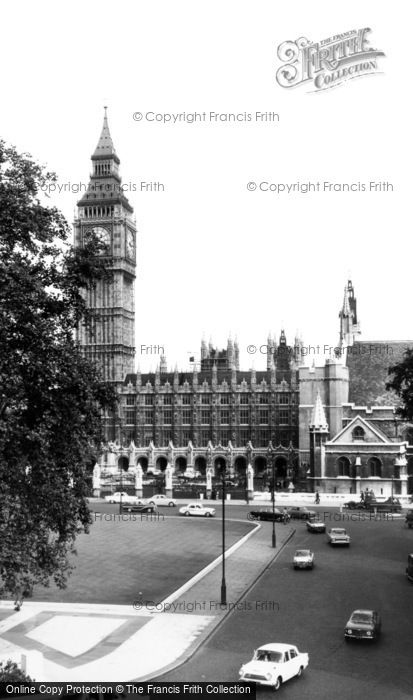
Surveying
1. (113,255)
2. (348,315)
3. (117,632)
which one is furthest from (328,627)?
(113,255)

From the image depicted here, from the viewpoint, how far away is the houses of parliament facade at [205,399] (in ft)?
307

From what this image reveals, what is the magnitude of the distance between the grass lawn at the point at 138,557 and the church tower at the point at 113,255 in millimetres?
63619

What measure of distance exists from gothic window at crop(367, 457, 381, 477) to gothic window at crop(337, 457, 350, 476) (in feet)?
6.46

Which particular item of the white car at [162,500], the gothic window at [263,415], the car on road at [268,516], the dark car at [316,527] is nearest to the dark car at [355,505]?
the car on road at [268,516]

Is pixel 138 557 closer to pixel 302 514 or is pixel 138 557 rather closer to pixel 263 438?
pixel 302 514

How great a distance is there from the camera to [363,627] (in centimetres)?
2508

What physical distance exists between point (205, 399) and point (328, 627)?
282ft

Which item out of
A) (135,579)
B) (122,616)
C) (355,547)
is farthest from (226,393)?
(122,616)

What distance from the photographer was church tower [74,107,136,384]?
12212 cm

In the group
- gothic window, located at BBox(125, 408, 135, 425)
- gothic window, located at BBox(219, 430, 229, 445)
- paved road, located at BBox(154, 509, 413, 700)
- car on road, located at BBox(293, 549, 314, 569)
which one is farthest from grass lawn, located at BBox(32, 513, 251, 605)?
gothic window, located at BBox(125, 408, 135, 425)

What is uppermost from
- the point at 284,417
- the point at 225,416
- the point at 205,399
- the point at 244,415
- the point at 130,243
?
the point at 130,243

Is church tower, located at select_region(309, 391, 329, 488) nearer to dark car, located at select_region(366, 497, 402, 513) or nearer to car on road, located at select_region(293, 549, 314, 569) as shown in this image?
dark car, located at select_region(366, 497, 402, 513)

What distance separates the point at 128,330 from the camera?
126 meters

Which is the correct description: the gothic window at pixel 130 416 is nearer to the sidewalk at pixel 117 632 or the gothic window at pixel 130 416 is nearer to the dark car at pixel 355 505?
the dark car at pixel 355 505
